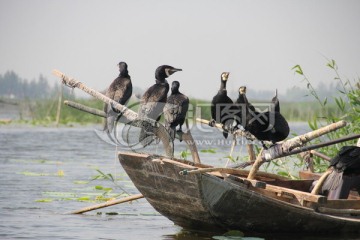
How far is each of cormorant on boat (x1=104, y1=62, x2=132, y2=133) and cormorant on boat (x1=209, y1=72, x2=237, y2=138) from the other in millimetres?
962

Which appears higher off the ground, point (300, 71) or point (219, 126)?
point (300, 71)

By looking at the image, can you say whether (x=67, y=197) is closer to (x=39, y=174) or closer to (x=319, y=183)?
(x=39, y=174)

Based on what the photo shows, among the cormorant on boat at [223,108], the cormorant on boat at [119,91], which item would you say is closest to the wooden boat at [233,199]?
the cormorant on boat at [119,91]

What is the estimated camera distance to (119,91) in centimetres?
974

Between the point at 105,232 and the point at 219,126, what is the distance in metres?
1.76

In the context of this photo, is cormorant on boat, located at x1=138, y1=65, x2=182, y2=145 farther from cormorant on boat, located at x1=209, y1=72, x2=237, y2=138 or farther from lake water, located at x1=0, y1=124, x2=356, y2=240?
lake water, located at x1=0, y1=124, x2=356, y2=240

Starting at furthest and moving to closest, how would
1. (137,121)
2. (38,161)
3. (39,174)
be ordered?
(38,161) → (39,174) → (137,121)

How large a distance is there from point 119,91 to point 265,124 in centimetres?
170

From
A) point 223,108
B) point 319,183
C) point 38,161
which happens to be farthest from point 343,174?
point 38,161

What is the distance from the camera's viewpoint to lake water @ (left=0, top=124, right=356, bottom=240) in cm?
Result: 1011

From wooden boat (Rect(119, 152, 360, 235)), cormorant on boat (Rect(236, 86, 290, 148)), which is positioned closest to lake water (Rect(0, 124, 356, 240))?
wooden boat (Rect(119, 152, 360, 235))

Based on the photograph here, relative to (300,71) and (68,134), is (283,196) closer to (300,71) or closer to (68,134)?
(300,71)

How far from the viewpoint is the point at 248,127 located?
923cm

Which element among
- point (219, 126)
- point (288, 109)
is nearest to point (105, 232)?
point (219, 126)
